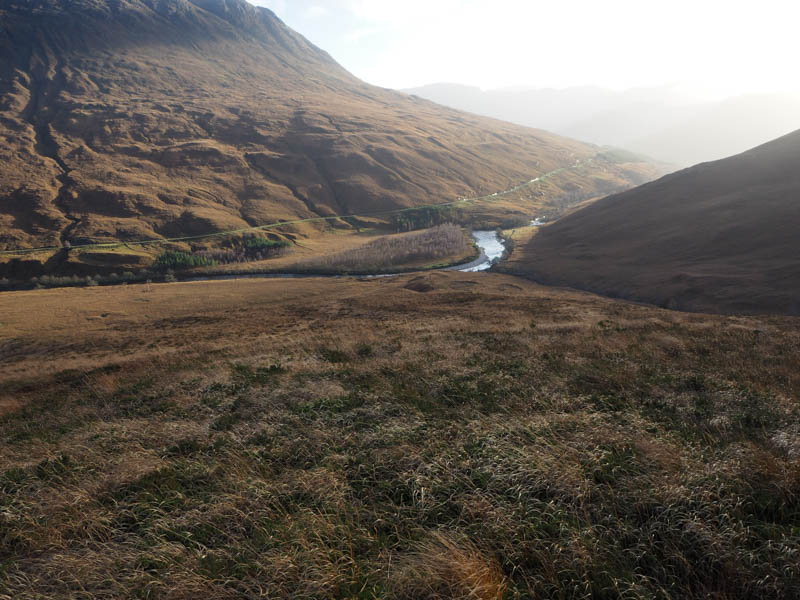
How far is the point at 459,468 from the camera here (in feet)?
25.0

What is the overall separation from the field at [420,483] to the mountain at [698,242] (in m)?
57.7

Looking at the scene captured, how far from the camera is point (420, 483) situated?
7086mm

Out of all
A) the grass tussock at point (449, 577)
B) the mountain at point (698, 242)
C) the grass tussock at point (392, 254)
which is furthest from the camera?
the grass tussock at point (392, 254)

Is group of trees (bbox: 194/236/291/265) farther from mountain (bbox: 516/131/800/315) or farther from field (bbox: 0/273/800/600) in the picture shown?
field (bbox: 0/273/800/600)

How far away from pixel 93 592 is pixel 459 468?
5815 mm

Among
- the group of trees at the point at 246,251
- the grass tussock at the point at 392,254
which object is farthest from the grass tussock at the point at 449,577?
the group of trees at the point at 246,251

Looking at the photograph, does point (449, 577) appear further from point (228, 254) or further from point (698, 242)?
point (228, 254)

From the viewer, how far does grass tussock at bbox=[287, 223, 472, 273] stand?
139875 mm

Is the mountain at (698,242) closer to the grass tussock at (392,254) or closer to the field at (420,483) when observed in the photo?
the grass tussock at (392,254)

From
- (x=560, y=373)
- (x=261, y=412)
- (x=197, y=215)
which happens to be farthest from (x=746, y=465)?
(x=197, y=215)

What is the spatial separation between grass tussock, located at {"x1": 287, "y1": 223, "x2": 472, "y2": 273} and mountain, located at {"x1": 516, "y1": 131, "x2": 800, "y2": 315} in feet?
103

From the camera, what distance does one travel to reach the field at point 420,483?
5.25 metres

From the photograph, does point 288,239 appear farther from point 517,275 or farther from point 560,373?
point 560,373

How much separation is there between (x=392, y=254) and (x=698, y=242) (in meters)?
92.6
